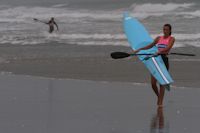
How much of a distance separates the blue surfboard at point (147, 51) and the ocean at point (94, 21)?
5983mm

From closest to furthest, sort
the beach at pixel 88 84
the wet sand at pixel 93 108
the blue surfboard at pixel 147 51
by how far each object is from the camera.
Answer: the wet sand at pixel 93 108
the beach at pixel 88 84
the blue surfboard at pixel 147 51

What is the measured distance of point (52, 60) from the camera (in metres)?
15.7

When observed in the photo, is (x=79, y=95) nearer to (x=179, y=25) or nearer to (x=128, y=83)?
(x=128, y=83)

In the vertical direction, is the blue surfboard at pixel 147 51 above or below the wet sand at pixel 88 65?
above

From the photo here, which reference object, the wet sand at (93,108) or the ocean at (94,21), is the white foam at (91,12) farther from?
the wet sand at (93,108)

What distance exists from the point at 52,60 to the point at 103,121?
299 inches

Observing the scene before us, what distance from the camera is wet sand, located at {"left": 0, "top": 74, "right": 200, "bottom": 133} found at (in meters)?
7.98

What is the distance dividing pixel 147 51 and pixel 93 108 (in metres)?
1.85

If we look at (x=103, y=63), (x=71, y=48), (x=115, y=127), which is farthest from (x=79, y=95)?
(x=71, y=48)

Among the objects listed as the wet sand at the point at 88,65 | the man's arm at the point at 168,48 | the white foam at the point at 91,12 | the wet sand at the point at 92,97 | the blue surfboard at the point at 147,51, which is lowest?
the white foam at the point at 91,12

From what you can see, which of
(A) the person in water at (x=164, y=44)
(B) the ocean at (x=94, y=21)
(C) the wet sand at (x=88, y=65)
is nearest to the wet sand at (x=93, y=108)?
(A) the person in water at (x=164, y=44)

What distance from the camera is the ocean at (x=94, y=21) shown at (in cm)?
2098

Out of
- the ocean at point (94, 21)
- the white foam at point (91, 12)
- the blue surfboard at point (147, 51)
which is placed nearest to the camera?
the blue surfboard at point (147, 51)

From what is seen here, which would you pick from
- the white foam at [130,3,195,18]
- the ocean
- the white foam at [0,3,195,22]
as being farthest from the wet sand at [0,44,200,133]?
the white foam at [130,3,195,18]
